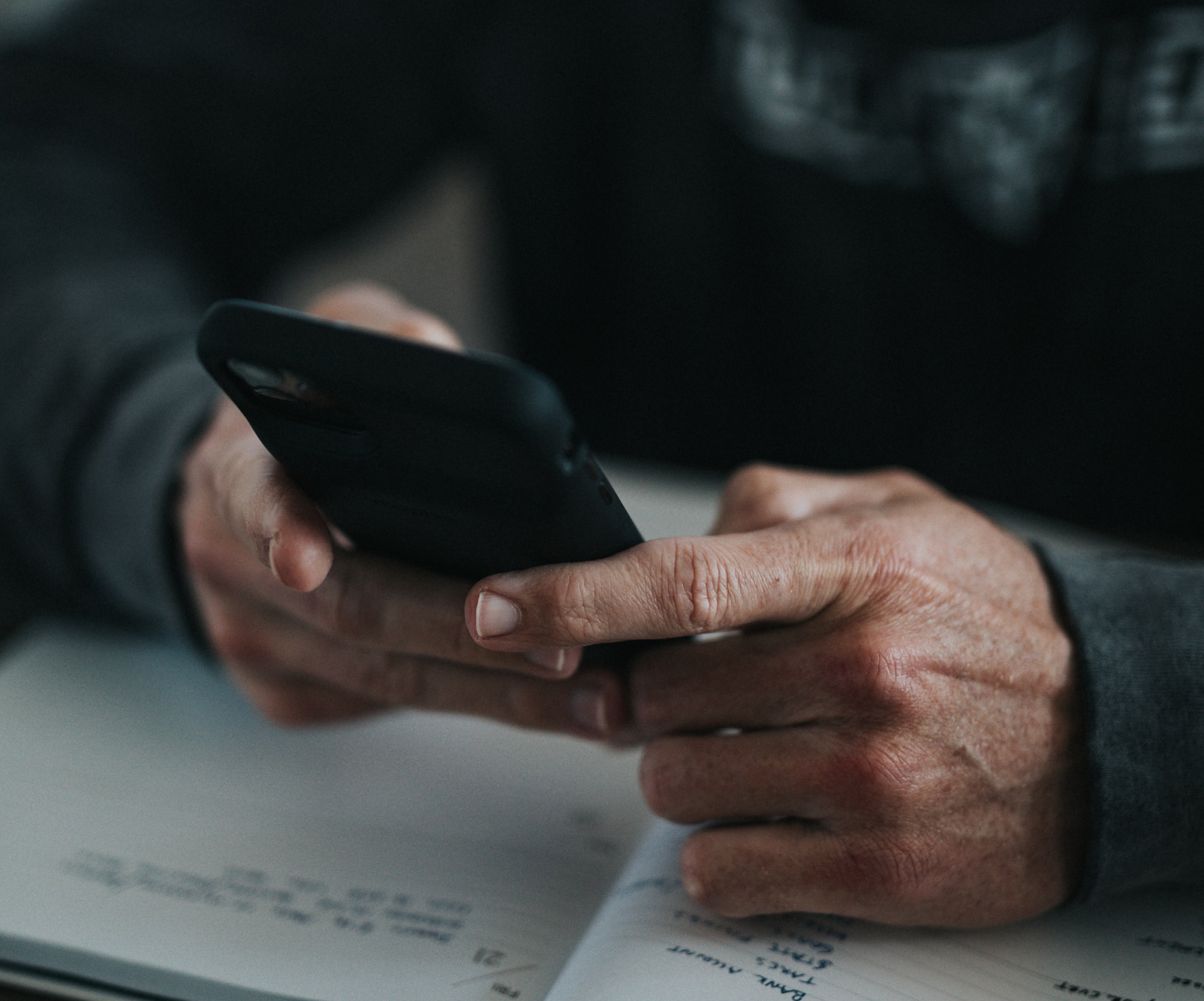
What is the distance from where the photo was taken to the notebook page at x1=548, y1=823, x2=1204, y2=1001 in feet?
1.28

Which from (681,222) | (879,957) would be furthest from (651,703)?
(681,222)

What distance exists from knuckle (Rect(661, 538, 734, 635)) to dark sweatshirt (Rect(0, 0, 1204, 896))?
0.37 metres

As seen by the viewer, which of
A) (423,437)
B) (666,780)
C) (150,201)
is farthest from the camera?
(150,201)

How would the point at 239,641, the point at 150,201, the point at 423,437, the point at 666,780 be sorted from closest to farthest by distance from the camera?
the point at 423,437 → the point at 666,780 → the point at 239,641 → the point at 150,201

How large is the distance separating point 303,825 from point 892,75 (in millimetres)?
724

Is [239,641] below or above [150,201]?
below

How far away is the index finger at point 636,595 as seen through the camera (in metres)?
0.37

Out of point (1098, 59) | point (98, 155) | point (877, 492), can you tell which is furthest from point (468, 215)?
point (877, 492)

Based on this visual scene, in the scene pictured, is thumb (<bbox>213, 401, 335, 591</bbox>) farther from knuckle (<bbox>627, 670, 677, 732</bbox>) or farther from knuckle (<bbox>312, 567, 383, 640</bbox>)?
knuckle (<bbox>627, 670, 677, 732</bbox>)

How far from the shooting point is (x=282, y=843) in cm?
51

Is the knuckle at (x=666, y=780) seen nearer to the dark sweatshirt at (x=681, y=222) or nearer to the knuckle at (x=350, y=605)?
the knuckle at (x=350, y=605)

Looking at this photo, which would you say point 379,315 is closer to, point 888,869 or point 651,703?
point 651,703

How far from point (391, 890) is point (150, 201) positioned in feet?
2.34

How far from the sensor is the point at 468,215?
1598 millimetres
